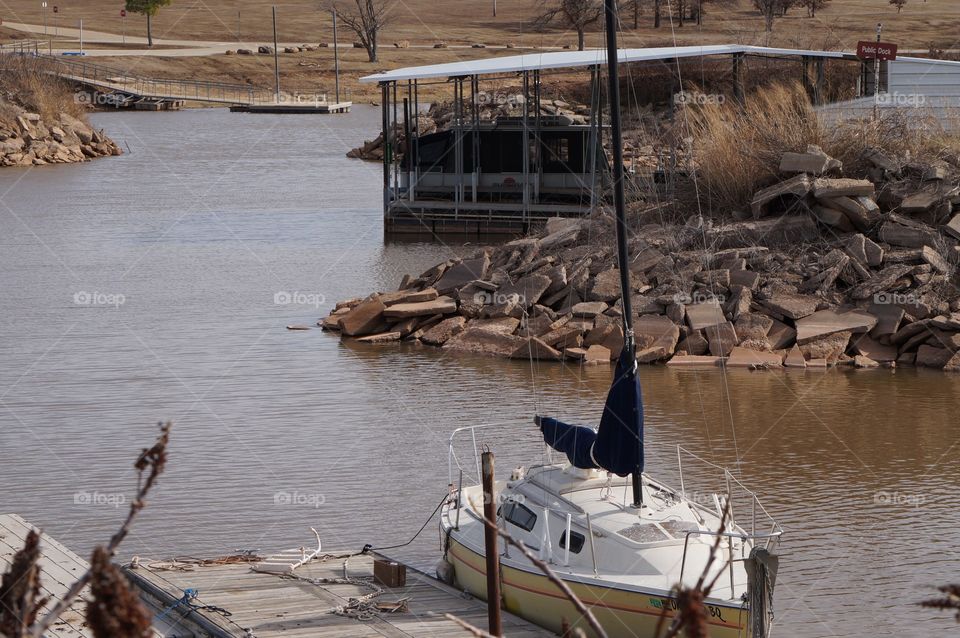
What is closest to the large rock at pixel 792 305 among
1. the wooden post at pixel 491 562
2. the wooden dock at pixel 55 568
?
the wooden post at pixel 491 562

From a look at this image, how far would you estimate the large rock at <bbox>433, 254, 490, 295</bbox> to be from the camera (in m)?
29.6

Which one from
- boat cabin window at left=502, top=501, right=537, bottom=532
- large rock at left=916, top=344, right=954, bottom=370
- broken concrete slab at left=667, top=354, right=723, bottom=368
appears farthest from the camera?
broken concrete slab at left=667, top=354, right=723, bottom=368

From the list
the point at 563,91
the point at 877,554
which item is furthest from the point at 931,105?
the point at 563,91

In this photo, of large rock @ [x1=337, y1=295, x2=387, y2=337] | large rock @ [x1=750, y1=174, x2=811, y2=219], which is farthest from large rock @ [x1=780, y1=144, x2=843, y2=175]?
large rock @ [x1=337, y1=295, x2=387, y2=337]

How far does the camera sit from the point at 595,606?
12922 mm

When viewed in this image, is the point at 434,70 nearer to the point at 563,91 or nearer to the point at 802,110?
the point at 802,110

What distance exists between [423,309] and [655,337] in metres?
5.21

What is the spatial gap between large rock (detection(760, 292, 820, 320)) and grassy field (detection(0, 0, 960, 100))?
45462 millimetres

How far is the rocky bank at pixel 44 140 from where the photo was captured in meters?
70.0

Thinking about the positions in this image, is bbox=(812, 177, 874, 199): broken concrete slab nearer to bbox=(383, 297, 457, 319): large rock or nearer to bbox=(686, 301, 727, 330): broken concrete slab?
bbox=(686, 301, 727, 330): broken concrete slab

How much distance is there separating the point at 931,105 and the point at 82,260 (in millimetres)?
24232

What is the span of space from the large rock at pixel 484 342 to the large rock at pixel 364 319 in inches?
81.2

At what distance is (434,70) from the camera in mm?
41812

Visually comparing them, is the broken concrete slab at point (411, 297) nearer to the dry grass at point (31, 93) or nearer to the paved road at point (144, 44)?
the dry grass at point (31, 93)
